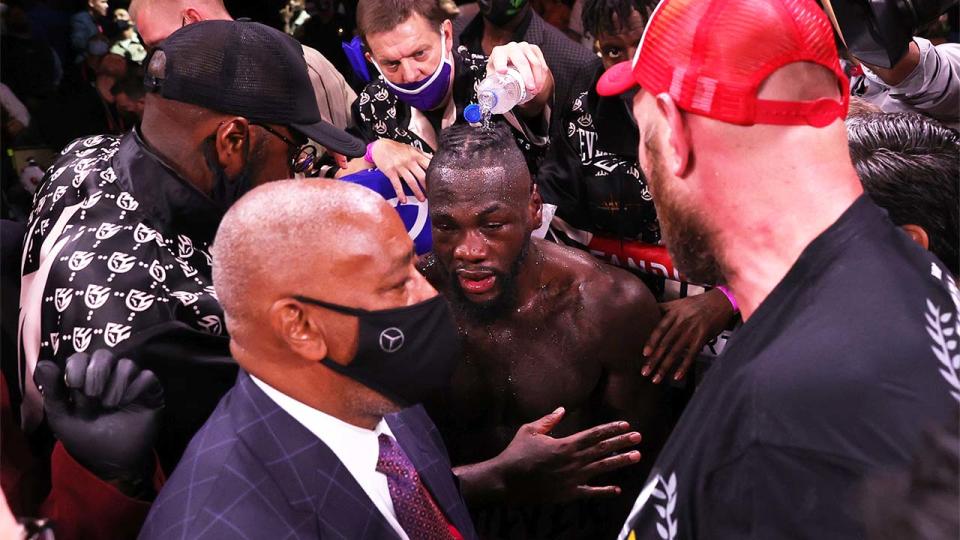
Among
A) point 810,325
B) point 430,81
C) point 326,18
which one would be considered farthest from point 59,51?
point 810,325

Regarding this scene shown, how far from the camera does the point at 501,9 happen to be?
392 cm

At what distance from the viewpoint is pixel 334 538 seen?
1.67 metres

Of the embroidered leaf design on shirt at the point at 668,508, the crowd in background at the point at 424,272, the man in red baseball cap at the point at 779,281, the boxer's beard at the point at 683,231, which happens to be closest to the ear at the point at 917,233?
the crowd in background at the point at 424,272

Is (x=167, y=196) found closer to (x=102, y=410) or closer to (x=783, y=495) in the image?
(x=102, y=410)

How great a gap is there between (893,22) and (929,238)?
87cm

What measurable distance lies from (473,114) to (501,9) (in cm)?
106

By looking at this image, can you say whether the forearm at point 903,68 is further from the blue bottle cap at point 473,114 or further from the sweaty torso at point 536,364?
the blue bottle cap at point 473,114

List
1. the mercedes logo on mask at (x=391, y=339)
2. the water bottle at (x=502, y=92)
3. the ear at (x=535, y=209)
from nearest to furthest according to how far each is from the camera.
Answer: the mercedes logo on mask at (x=391, y=339) < the ear at (x=535, y=209) < the water bottle at (x=502, y=92)

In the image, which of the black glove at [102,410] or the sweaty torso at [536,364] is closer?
the black glove at [102,410]

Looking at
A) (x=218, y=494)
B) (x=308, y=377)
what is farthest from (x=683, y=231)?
(x=218, y=494)

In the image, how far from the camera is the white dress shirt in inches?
68.7

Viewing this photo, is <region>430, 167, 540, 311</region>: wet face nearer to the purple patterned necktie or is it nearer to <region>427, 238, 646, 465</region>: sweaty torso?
<region>427, 238, 646, 465</region>: sweaty torso

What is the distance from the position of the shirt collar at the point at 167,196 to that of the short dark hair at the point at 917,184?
1.45 meters

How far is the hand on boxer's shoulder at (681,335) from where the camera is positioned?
276cm
